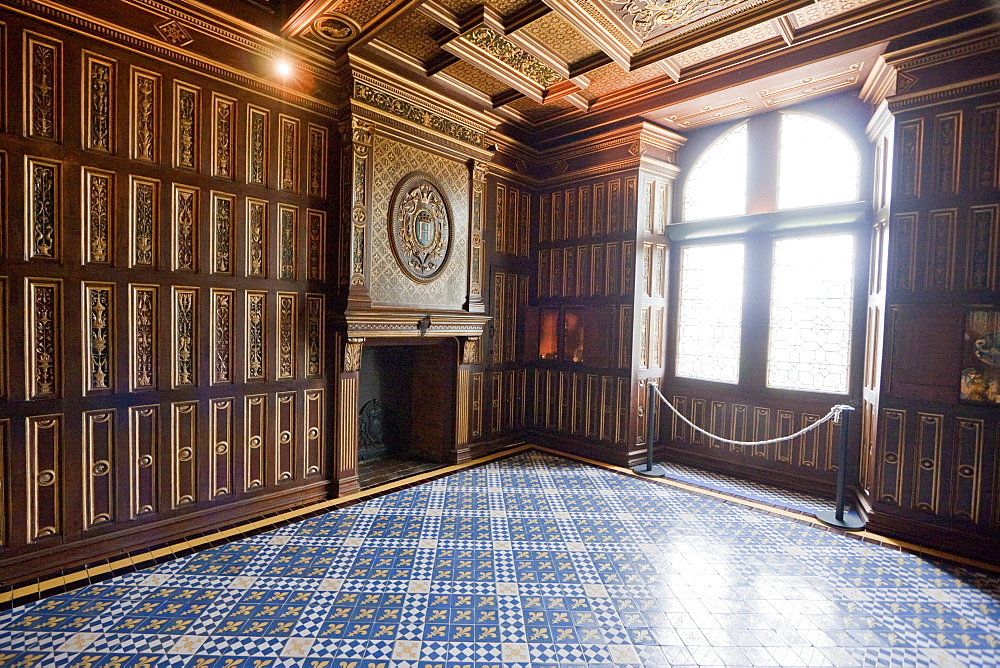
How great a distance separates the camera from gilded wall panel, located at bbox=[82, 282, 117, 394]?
11.5ft

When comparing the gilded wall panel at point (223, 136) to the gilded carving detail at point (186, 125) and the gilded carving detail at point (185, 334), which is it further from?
the gilded carving detail at point (185, 334)

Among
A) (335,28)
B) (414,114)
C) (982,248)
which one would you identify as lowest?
(982,248)

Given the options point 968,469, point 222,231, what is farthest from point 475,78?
point 968,469

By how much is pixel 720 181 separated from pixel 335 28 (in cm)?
472

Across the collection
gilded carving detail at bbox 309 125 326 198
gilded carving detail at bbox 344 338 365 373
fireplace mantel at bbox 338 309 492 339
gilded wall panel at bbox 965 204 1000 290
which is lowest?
gilded carving detail at bbox 344 338 365 373

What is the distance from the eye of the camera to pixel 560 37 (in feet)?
14.9

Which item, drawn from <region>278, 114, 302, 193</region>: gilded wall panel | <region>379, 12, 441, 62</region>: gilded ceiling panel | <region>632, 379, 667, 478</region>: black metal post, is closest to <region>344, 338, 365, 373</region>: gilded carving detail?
<region>278, 114, 302, 193</region>: gilded wall panel

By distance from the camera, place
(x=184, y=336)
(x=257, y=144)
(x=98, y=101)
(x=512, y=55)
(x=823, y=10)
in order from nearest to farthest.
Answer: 1. (x=98, y=101)
2. (x=184, y=336)
3. (x=823, y=10)
4. (x=257, y=144)
5. (x=512, y=55)

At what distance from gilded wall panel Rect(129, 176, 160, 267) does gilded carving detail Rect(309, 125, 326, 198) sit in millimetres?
1286

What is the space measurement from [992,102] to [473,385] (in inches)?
218

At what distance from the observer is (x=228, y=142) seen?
4133 millimetres

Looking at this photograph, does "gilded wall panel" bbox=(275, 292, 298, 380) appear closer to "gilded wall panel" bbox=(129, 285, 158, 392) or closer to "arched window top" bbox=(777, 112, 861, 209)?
"gilded wall panel" bbox=(129, 285, 158, 392)

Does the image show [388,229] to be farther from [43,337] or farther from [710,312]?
[710,312]

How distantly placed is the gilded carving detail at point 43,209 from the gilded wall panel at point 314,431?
2.21 metres
